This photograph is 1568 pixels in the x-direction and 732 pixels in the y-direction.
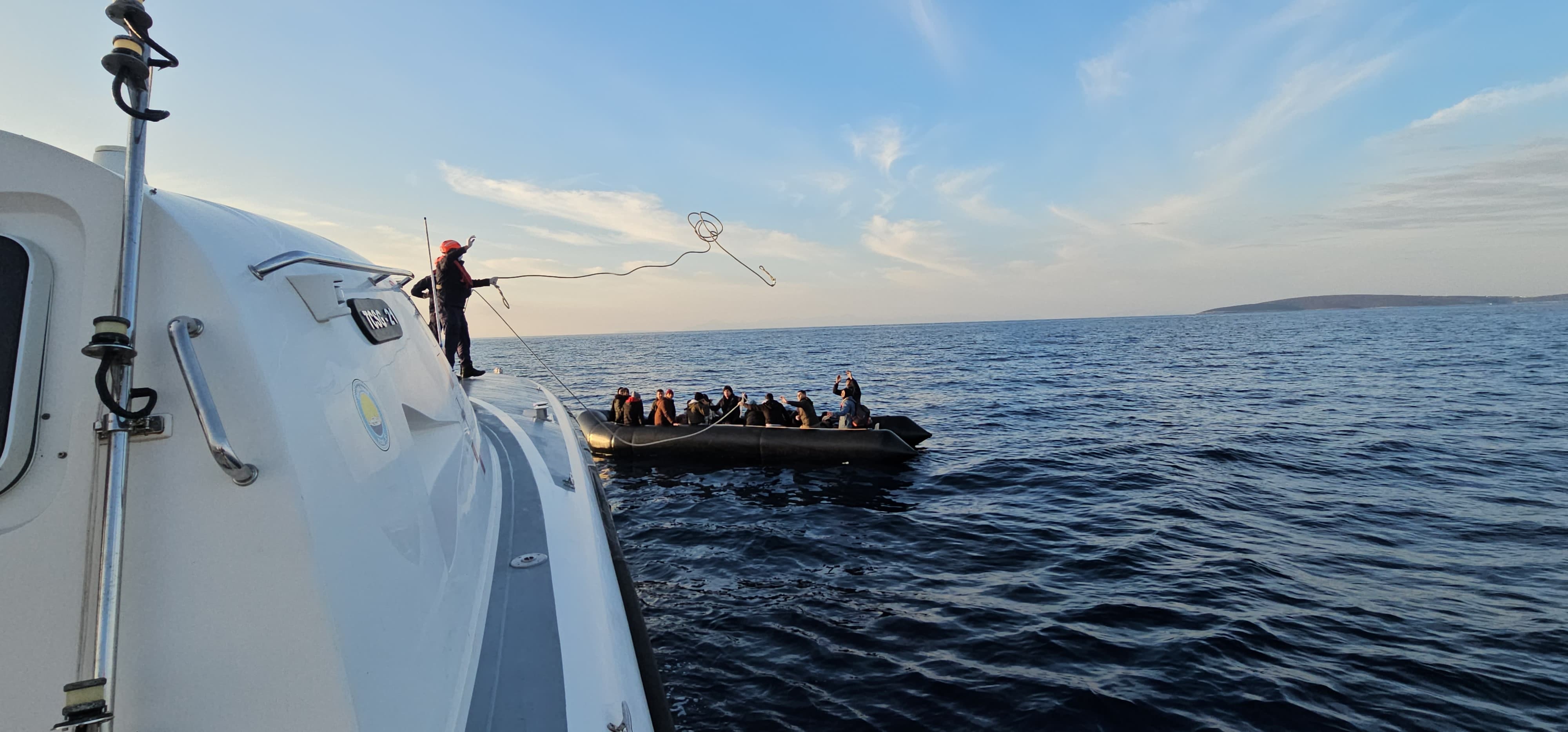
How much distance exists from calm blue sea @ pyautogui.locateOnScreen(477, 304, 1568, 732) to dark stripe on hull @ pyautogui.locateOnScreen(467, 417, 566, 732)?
7.80 feet

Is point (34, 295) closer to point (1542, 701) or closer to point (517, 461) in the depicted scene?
point (517, 461)

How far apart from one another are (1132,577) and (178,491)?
8.49 metres

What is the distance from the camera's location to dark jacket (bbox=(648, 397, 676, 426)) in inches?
611

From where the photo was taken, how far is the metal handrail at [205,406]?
168 cm

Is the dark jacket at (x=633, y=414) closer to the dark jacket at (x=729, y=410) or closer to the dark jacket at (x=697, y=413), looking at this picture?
the dark jacket at (x=697, y=413)

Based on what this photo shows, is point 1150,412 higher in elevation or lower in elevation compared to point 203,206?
lower

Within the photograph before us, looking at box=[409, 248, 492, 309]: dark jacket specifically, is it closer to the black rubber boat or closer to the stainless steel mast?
the black rubber boat

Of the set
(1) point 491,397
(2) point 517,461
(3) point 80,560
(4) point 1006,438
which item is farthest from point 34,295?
(4) point 1006,438

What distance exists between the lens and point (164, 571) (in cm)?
165

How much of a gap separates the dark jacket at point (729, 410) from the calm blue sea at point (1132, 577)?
2.00 m

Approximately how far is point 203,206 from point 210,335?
0.59m

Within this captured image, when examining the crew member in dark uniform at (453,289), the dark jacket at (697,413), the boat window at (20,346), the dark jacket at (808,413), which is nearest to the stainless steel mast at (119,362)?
the boat window at (20,346)

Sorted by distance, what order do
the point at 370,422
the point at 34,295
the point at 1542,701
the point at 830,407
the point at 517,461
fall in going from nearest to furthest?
1. the point at 34,295
2. the point at 370,422
3. the point at 1542,701
4. the point at 517,461
5. the point at 830,407

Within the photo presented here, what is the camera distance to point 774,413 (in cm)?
1512
